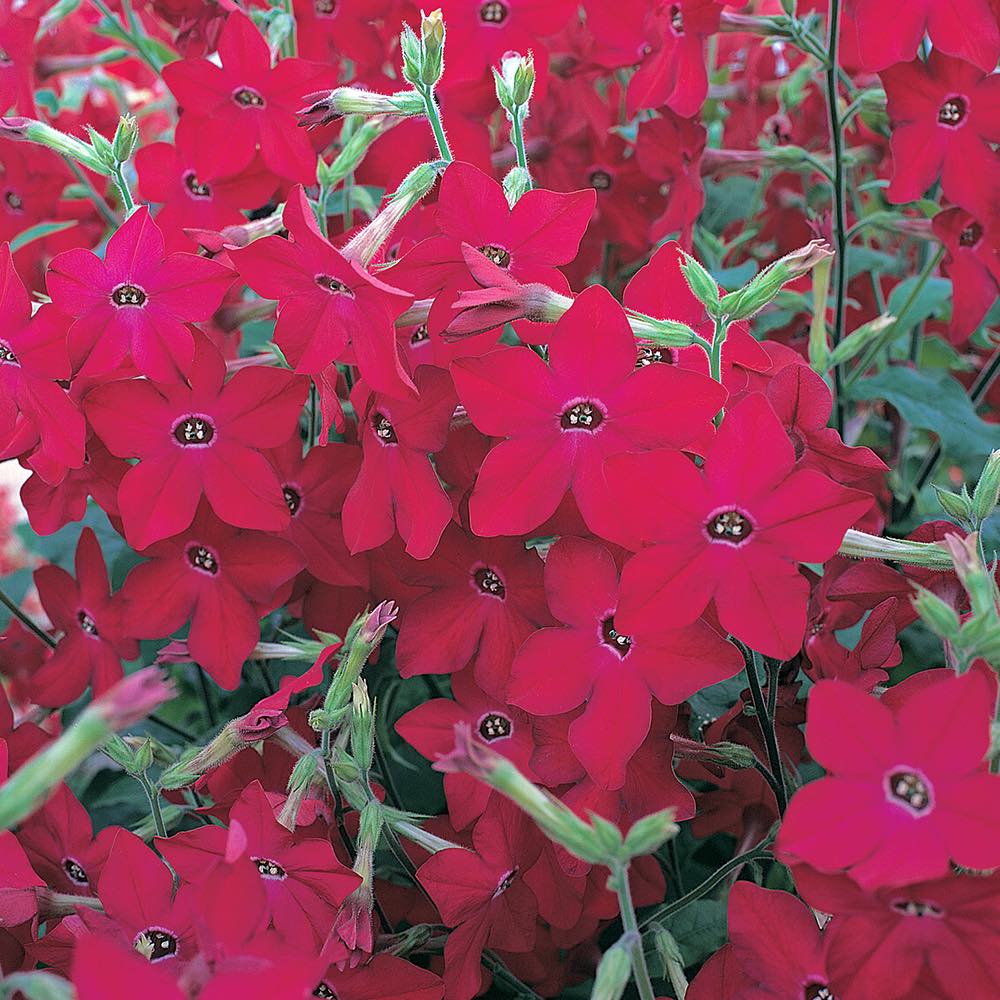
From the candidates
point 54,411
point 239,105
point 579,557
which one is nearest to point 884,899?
point 579,557

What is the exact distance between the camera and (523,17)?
2.75 feet

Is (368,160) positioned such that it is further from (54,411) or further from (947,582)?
(947,582)

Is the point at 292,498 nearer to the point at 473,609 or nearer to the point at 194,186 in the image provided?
the point at 473,609

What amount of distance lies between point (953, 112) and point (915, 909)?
572mm

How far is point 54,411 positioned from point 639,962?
16.5 inches

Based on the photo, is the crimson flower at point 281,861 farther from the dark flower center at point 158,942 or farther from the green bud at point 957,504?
the green bud at point 957,504

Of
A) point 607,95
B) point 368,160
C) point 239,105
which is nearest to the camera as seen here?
point 239,105

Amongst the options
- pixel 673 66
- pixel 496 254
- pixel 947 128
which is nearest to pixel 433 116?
pixel 496 254

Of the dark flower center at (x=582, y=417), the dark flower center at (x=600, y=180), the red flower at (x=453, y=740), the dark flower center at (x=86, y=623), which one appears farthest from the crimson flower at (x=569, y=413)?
the dark flower center at (x=600, y=180)

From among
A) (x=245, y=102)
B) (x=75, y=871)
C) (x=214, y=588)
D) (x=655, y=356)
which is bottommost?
(x=75, y=871)

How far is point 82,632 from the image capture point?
2.53 feet

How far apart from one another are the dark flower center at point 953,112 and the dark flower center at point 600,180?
28cm

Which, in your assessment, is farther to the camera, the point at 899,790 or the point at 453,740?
the point at 453,740

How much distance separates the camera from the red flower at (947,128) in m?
0.79
